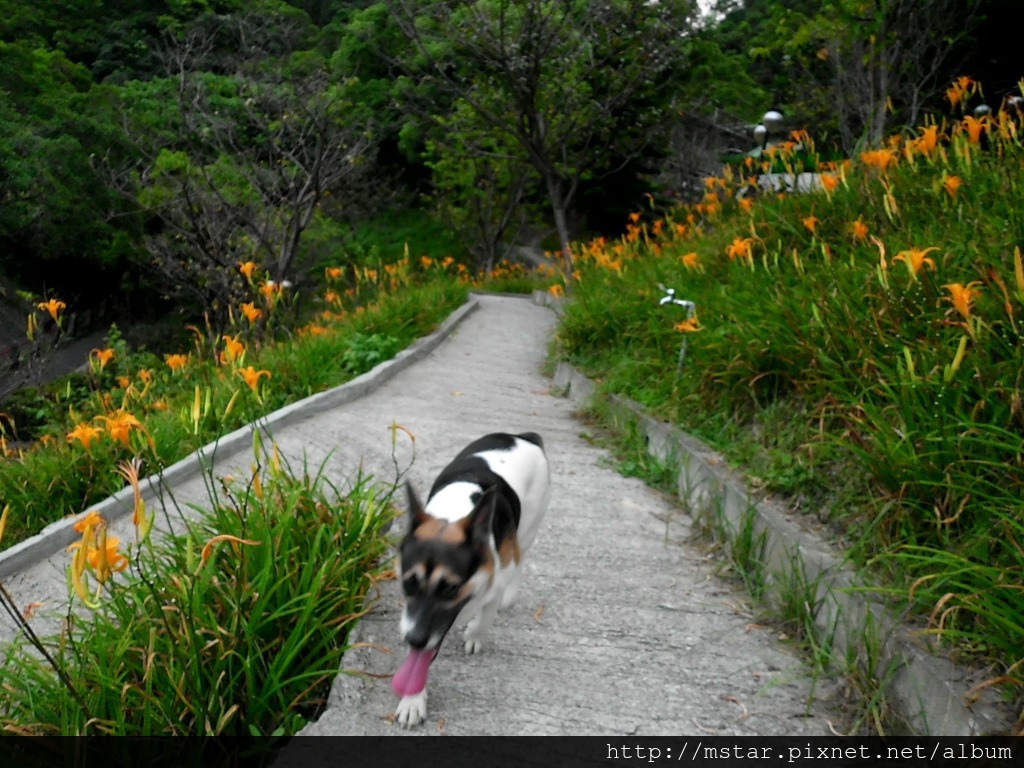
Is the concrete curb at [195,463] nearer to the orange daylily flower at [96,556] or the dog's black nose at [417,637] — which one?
the orange daylily flower at [96,556]

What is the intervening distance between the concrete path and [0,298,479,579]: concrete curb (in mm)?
81

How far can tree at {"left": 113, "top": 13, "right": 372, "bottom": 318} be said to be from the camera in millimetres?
11070

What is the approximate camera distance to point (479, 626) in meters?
2.95

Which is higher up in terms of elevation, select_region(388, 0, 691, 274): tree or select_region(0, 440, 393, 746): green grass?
select_region(388, 0, 691, 274): tree

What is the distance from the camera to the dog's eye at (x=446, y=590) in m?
2.29

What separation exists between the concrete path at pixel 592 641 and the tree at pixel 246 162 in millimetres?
Answer: 6515

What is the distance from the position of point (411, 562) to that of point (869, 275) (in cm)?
293

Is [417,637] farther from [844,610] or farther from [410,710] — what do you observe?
[844,610]

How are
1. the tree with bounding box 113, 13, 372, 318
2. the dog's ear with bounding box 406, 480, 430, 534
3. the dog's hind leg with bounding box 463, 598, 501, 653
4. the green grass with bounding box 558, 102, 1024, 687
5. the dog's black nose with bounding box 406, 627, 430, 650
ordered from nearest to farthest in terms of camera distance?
the dog's black nose with bounding box 406, 627, 430, 650, the dog's ear with bounding box 406, 480, 430, 534, the green grass with bounding box 558, 102, 1024, 687, the dog's hind leg with bounding box 463, 598, 501, 653, the tree with bounding box 113, 13, 372, 318

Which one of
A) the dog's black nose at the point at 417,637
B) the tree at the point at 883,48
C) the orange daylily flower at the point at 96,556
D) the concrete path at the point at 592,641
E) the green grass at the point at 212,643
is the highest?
the tree at the point at 883,48

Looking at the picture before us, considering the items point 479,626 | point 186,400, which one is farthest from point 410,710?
point 186,400

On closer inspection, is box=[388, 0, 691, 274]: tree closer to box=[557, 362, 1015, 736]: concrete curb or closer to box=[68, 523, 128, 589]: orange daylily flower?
box=[557, 362, 1015, 736]: concrete curb

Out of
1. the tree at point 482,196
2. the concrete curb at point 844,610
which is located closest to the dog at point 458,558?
the concrete curb at point 844,610

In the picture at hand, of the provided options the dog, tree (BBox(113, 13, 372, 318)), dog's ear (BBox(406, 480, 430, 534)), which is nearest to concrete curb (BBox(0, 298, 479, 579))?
dog's ear (BBox(406, 480, 430, 534))
